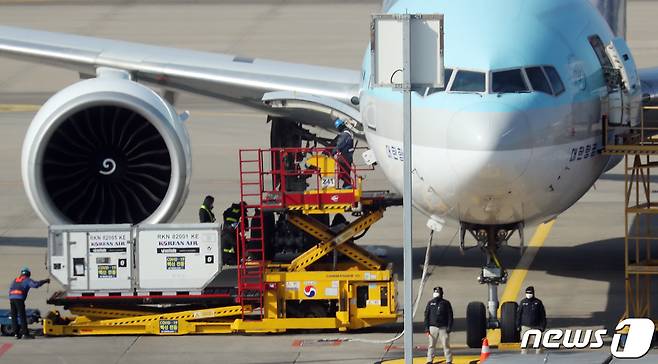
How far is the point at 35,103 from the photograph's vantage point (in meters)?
43.4

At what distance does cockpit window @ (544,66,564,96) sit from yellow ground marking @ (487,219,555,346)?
3435 millimetres

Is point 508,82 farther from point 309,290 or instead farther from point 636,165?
point 309,290

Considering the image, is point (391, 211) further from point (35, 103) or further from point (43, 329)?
point (35, 103)

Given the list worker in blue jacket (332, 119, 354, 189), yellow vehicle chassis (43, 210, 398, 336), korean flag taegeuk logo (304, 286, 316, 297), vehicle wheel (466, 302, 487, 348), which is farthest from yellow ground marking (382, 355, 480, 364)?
worker in blue jacket (332, 119, 354, 189)

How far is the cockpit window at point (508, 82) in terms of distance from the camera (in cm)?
1789

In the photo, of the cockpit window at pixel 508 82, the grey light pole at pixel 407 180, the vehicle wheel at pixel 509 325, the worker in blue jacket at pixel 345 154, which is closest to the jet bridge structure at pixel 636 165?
the vehicle wheel at pixel 509 325

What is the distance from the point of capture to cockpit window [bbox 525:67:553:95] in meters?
18.1

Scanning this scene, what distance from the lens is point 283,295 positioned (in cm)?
2056

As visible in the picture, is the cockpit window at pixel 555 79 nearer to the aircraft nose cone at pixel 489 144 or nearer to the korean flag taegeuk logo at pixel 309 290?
the aircraft nose cone at pixel 489 144

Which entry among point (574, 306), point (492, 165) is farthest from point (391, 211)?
point (492, 165)

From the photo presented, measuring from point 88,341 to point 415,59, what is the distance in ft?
25.6

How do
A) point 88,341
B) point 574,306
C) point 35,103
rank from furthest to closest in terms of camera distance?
point 35,103 < point 574,306 < point 88,341

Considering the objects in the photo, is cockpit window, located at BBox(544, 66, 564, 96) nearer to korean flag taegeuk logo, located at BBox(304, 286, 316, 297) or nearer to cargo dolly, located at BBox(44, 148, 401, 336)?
cargo dolly, located at BBox(44, 148, 401, 336)
